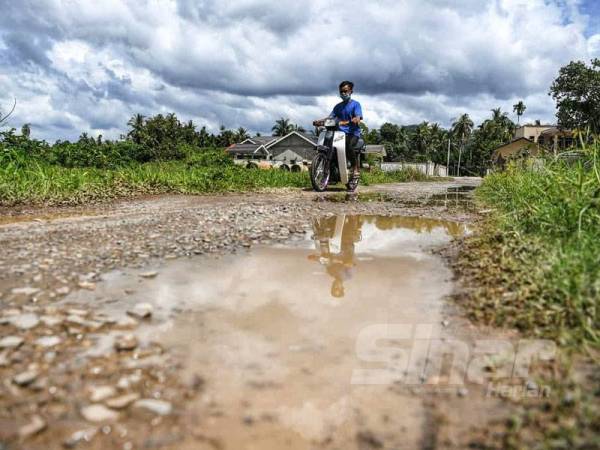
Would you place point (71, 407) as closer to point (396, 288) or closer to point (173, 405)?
→ point (173, 405)

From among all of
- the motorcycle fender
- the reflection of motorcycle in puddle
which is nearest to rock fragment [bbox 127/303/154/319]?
the reflection of motorcycle in puddle

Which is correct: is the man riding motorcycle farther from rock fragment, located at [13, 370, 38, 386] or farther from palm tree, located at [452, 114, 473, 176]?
palm tree, located at [452, 114, 473, 176]

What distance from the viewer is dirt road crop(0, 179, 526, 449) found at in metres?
1.33

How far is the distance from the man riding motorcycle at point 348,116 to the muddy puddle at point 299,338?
19.5 ft

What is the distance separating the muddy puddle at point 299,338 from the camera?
1.37 meters

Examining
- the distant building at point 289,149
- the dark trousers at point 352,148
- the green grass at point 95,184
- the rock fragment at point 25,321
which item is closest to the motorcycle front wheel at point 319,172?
the dark trousers at point 352,148

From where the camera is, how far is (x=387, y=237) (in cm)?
443

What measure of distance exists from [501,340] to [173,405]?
4.56 feet

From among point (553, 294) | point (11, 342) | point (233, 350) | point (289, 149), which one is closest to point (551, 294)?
point (553, 294)

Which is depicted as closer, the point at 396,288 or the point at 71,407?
the point at 71,407

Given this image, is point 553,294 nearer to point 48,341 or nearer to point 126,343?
point 126,343

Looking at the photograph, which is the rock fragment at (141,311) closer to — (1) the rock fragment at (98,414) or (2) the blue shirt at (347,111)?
(1) the rock fragment at (98,414)

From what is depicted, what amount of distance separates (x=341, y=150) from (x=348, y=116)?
2.37 feet

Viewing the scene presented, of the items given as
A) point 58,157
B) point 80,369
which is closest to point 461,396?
point 80,369
